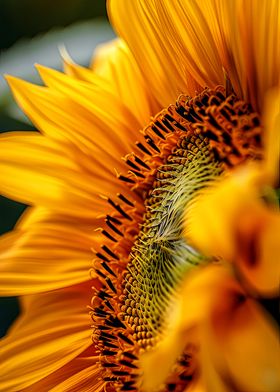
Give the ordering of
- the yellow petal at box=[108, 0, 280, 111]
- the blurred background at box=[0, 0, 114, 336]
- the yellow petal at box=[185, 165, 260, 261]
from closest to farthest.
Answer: the yellow petal at box=[185, 165, 260, 261] < the yellow petal at box=[108, 0, 280, 111] < the blurred background at box=[0, 0, 114, 336]

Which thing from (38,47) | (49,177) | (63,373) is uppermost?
(38,47)

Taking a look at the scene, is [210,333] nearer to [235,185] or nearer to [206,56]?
[235,185]

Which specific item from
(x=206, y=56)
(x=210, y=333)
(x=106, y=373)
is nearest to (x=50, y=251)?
(x=106, y=373)

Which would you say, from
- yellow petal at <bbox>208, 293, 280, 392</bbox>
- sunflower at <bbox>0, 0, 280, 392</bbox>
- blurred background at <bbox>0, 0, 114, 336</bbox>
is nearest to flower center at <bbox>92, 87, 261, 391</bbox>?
sunflower at <bbox>0, 0, 280, 392</bbox>

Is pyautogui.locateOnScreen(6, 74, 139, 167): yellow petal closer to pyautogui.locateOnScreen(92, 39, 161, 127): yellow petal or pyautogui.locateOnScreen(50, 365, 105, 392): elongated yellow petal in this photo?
pyautogui.locateOnScreen(92, 39, 161, 127): yellow petal

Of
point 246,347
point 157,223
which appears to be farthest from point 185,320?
point 157,223

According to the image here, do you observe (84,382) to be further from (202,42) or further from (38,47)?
(38,47)
